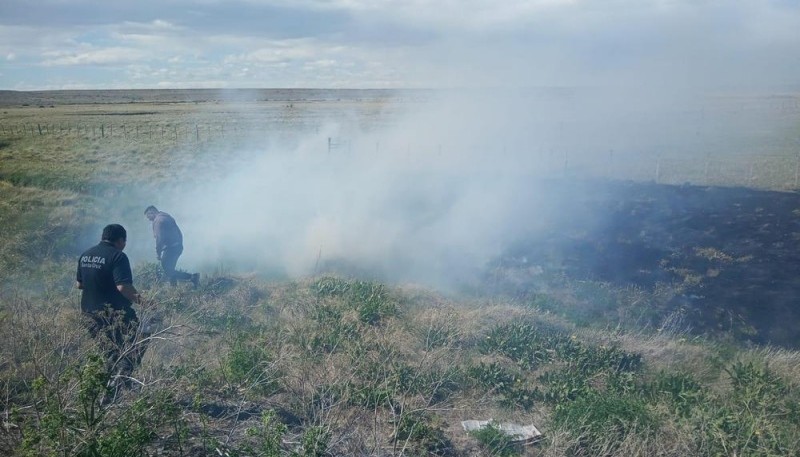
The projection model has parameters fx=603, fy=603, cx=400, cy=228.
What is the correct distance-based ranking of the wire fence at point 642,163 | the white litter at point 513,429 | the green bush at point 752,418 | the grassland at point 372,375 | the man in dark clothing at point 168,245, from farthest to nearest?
the wire fence at point 642,163 < the man in dark clothing at point 168,245 < the white litter at point 513,429 < the green bush at point 752,418 < the grassland at point 372,375

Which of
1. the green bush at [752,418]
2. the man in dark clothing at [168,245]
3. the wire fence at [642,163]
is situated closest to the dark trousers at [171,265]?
the man in dark clothing at [168,245]

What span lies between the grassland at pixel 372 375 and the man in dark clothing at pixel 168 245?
0.79ft

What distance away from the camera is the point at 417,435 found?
4.93 meters

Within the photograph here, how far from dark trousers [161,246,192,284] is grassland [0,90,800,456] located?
20 cm

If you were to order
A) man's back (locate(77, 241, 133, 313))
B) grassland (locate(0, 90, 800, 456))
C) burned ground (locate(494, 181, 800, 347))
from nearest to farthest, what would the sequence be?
1. grassland (locate(0, 90, 800, 456))
2. man's back (locate(77, 241, 133, 313))
3. burned ground (locate(494, 181, 800, 347))

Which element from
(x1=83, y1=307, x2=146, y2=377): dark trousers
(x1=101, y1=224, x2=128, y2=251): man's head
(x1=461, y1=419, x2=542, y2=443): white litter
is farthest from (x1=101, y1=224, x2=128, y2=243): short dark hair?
(x1=461, y1=419, x2=542, y2=443): white litter

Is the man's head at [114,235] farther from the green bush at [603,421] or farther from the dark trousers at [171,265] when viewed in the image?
the green bush at [603,421]

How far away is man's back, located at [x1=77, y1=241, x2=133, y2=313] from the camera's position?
5.29m

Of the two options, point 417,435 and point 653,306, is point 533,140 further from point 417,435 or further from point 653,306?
point 417,435

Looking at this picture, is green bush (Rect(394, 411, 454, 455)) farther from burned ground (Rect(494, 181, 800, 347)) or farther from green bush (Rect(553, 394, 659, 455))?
burned ground (Rect(494, 181, 800, 347))

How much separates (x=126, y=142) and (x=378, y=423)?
2526cm

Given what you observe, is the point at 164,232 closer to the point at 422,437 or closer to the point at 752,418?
the point at 422,437

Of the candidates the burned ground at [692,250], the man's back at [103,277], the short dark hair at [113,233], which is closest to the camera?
the man's back at [103,277]

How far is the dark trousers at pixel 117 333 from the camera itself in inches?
198
